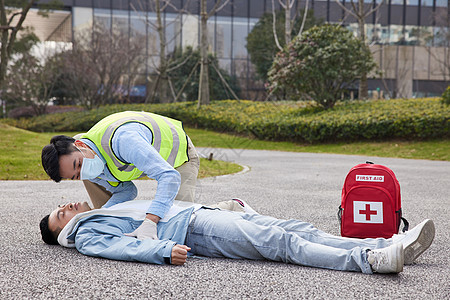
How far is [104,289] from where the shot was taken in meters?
2.46

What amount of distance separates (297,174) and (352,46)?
9.10 m

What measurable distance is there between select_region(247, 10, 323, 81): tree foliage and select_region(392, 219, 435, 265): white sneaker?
77.1ft

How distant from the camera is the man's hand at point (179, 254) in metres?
2.78

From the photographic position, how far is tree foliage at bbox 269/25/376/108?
15.9 meters

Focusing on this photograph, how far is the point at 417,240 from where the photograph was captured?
2.80 m

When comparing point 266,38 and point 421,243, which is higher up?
point 266,38

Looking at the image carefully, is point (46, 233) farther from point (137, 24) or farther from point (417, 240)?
point (137, 24)

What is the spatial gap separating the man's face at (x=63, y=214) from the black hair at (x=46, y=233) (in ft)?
0.14

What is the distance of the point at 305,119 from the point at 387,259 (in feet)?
42.0

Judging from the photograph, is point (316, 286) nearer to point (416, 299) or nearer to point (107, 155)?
point (416, 299)

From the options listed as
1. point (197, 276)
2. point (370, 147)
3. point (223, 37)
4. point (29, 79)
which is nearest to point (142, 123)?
point (197, 276)

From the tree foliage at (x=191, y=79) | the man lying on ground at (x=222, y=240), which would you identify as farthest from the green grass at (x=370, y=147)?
the tree foliage at (x=191, y=79)

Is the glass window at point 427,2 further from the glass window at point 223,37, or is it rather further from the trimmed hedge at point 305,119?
the trimmed hedge at point 305,119

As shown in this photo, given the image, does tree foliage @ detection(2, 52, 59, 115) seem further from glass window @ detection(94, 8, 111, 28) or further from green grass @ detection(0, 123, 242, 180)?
green grass @ detection(0, 123, 242, 180)
